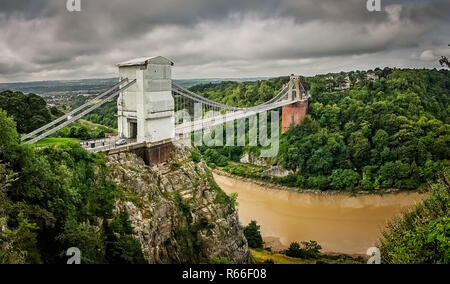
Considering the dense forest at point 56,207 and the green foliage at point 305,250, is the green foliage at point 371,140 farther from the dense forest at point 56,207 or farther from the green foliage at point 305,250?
the dense forest at point 56,207

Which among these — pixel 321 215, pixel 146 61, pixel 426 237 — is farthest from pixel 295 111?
pixel 426 237

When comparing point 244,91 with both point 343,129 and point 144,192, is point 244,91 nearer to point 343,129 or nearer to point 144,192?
point 343,129

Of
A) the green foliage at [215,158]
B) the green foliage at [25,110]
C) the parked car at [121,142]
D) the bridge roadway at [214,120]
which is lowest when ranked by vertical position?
the green foliage at [215,158]

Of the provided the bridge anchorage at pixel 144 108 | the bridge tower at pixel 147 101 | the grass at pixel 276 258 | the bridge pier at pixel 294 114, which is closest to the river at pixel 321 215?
the grass at pixel 276 258

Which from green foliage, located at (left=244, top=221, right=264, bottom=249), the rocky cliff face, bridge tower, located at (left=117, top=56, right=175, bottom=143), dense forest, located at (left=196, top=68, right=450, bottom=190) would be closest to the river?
green foliage, located at (left=244, top=221, right=264, bottom=249)

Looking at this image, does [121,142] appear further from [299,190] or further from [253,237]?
[299,190]
